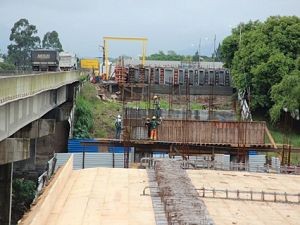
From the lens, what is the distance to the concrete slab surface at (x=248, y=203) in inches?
610

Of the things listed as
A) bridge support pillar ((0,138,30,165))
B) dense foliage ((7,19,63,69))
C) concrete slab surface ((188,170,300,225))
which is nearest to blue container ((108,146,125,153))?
concrete slab surface ((188,170,300,225))

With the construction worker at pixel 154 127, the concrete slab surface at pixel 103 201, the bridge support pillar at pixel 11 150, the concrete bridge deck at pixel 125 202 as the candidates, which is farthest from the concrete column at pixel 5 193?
the construction worker at pixel 154 127

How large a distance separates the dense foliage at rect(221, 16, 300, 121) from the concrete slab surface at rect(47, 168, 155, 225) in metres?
22.8

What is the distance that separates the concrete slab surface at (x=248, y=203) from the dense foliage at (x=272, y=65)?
19.6m

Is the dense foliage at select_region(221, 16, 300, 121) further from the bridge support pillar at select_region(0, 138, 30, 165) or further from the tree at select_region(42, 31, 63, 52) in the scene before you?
the tree at select_region(42, 31, 63, 52)

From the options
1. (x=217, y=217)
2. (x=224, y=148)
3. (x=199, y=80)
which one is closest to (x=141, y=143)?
(x=224, y=148)

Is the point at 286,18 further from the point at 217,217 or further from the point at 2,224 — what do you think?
the point at 217,217

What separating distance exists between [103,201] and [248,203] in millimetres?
4348

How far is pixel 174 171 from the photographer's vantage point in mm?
21141

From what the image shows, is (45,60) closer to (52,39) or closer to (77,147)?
(77,147)

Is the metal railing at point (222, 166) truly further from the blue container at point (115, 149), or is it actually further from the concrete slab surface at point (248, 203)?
the blue container at point (115, 149)

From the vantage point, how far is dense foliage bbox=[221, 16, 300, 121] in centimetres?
4281

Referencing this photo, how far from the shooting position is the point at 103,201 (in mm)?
17250

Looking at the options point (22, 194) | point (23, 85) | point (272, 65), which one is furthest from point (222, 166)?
point (272, 65)
